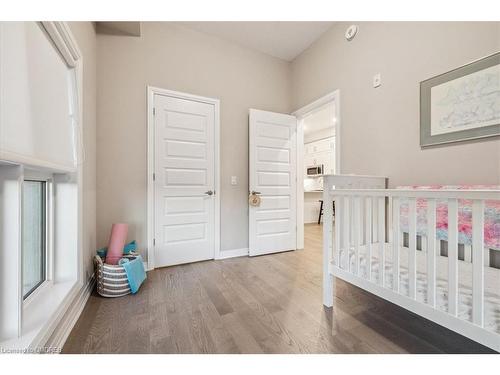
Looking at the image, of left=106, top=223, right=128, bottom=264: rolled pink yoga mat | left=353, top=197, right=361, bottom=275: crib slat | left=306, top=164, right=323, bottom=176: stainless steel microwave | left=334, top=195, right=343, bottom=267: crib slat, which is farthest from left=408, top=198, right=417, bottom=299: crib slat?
left=306, top=164, right=323, bottom=176: stainless steel microwave

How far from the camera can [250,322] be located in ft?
4.53

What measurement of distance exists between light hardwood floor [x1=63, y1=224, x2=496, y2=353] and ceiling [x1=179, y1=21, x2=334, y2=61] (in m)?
2.78

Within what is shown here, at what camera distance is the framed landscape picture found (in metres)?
1.38

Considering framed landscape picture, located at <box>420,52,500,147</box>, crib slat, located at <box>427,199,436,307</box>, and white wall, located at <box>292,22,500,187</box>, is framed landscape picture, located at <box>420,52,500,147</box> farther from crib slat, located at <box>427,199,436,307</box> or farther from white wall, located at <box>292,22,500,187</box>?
crib slat, located at <box>427,199,436,307</box>

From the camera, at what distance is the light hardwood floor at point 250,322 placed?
116cm

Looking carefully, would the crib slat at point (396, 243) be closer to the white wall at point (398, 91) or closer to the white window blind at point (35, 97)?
the white wall at point (398, 91)

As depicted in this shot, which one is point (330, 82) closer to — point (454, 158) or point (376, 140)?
point (376, 140)

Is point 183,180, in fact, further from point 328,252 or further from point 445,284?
point 445,284

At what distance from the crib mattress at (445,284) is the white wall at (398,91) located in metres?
0.62

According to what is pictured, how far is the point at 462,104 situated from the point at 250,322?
2.03 m

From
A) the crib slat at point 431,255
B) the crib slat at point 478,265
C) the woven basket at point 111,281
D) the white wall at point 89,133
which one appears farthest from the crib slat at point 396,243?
the white wall at point 89,133
